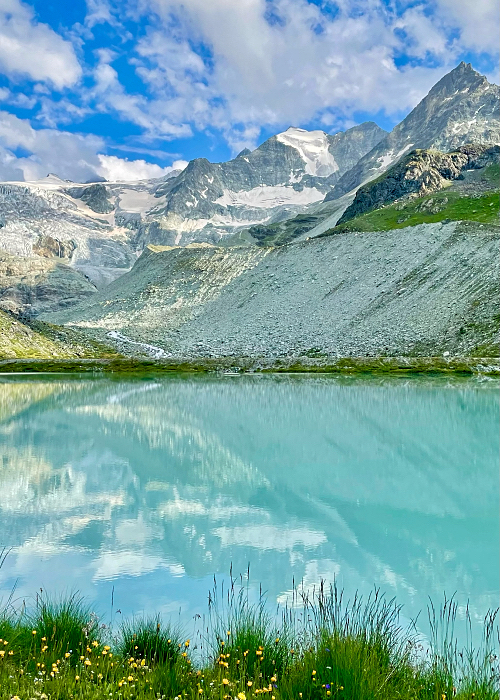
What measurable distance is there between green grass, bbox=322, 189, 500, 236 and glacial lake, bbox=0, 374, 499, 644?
297ft

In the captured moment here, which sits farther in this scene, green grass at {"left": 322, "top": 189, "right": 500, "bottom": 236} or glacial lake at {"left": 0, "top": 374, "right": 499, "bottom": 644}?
green grass at {"left": 322, "top": 189, "right": 500, "bottom": 236}

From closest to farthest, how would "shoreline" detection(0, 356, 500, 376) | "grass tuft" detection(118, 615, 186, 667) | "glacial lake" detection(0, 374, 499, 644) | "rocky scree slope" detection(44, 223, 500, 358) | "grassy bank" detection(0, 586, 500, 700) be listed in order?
"grassy bank" detection(0, 586, 500, 700)
"grass tuft" detection(118, 615, 186, 667)
"glacial lake" detection(0, 374, 499, 644)
"shoreline" detection(0, 356, 500, 376)
"rocky scree slope" detection(44, 223, 500, 358)

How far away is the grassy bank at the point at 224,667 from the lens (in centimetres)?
634

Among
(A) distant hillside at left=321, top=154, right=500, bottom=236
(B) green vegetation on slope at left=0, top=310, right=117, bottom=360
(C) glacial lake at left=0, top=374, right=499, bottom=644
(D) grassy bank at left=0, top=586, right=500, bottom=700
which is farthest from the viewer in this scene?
(A) distant hillside at left=321, top=154, right=500, bottom=236

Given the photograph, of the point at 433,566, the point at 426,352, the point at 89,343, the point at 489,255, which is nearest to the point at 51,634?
the point at 433,566

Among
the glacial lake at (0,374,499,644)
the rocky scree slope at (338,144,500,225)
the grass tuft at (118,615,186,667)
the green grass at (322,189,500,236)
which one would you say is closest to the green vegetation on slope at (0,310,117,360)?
the glacial lake at (0,374,499,644)

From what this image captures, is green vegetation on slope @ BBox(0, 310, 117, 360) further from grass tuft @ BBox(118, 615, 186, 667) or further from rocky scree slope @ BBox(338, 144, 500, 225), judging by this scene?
rocky scree slope @ BBox(338, 144, 500, 225)

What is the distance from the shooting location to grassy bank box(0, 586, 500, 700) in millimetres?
6340

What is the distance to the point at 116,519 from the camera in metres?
16.5

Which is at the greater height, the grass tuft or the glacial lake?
the glacial lake

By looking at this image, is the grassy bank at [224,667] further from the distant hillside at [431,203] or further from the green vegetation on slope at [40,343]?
the distant hillside at [431,203]

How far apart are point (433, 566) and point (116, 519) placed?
8.90 m

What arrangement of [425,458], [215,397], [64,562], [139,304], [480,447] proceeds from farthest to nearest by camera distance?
[139,304] < [215,397] < [480,447] < [425,458] < [64,562]

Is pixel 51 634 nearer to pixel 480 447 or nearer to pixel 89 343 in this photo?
pixel 480 447
